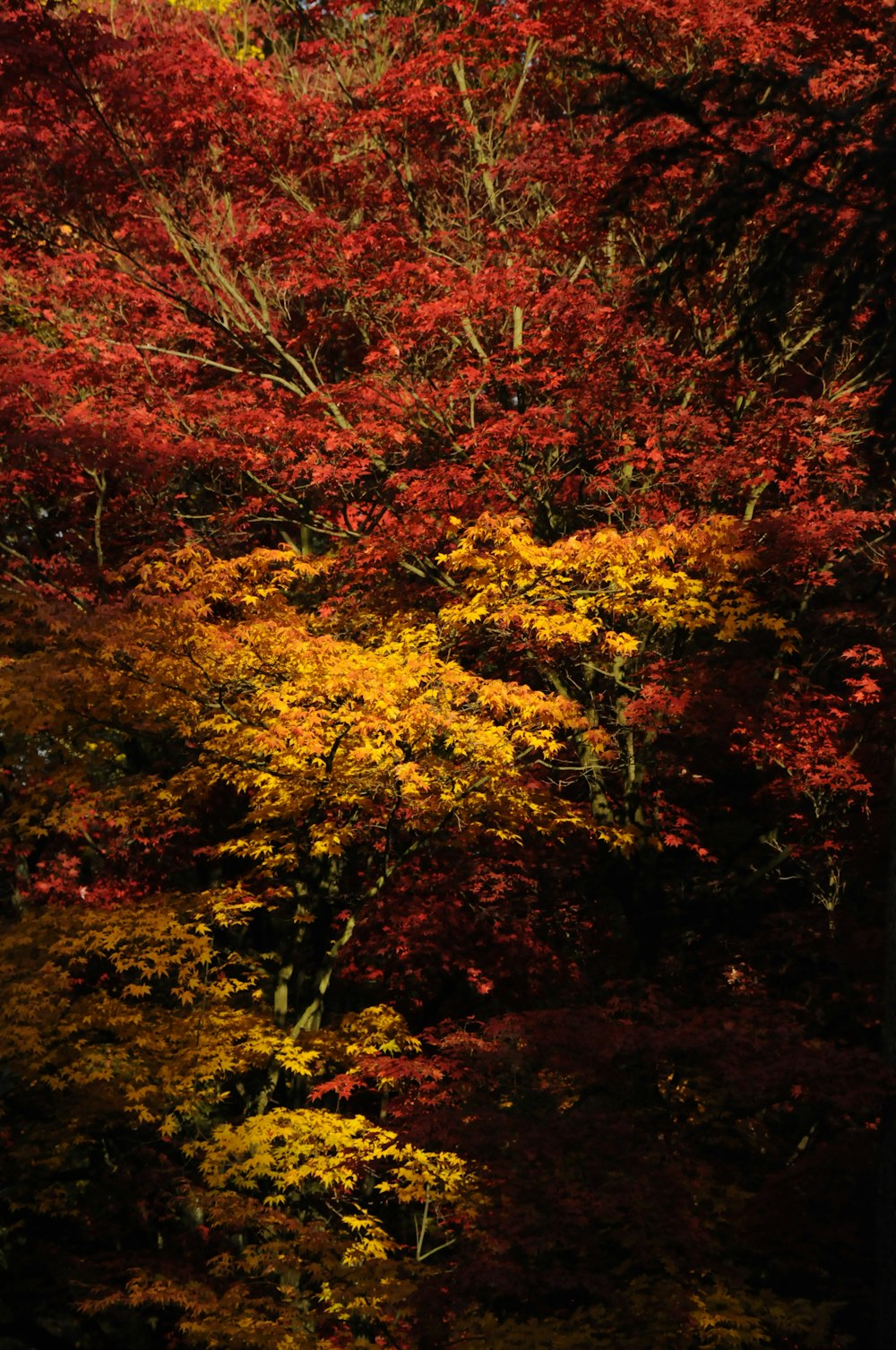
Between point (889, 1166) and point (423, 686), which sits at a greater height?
point (423, 686)

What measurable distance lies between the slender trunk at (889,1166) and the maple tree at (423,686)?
0.37m

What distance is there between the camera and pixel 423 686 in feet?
34.1

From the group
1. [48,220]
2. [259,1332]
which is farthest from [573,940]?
[48,220]

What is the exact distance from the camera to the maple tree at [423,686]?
886 cm

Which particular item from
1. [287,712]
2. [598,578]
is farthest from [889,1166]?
[598,578]

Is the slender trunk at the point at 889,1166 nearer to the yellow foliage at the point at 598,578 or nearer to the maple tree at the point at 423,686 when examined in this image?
the maple tree at the point at 423,686

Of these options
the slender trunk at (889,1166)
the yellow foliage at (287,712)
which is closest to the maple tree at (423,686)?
the yellow foliage at (287,712)

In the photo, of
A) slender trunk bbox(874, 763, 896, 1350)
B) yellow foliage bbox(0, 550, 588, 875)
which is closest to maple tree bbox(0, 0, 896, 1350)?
yellow foliage bbox(0, 550, 588, 875)

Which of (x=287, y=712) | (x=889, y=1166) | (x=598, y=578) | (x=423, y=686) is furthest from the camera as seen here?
(x=598, y=578)

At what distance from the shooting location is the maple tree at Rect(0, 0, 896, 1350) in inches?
349

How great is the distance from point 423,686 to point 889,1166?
17.4ft

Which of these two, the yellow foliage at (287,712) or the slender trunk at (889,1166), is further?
the yellow foliage at (287,712)

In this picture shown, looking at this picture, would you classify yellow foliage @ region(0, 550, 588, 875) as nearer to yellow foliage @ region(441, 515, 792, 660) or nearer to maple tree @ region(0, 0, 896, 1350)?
maple tree @ region(0, 0, 896, 1350)

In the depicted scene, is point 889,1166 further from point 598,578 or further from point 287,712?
point 598,578
